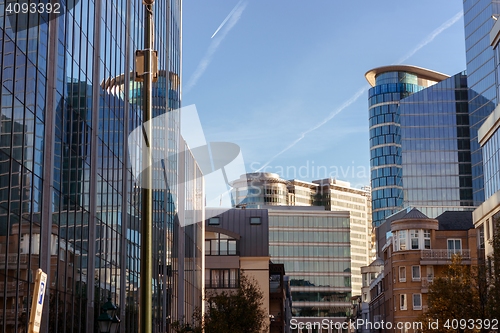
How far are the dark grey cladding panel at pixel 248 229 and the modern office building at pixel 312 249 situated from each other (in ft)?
254

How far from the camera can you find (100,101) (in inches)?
1471

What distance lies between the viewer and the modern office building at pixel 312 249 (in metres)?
180

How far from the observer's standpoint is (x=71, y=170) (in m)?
32.0

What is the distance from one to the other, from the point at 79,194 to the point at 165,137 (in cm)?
2407

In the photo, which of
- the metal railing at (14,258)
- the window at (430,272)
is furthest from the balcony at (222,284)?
the metal railing at (14,258)

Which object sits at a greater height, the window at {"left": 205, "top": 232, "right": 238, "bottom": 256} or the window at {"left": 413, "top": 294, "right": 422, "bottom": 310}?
the window at {"left": 205, "top": 232, "right": 238, "bottom": 256}

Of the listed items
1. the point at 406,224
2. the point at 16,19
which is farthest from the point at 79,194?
the point at 406,224

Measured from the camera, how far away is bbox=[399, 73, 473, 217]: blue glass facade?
171375 mm

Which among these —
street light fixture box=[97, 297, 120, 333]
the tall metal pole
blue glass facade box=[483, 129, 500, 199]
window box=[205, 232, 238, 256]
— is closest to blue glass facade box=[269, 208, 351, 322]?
window box=[205, 232, 238, 256]

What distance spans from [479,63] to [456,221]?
63807 millimetres

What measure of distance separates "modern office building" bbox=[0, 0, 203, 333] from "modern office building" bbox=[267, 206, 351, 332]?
417 ft

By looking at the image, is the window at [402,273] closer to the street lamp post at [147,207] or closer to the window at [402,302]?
the window at [402,302]

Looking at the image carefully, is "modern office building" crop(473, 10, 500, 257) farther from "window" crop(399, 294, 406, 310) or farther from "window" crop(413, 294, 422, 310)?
"window" crop(399, 294, 406, 310)

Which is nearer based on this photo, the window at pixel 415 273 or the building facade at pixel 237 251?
the window at pixel 415 273
